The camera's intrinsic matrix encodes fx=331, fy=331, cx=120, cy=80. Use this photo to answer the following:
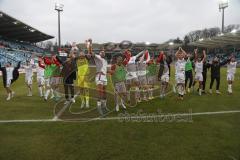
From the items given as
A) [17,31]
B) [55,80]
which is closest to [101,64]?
[55,80]

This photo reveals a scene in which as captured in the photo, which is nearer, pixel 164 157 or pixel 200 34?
pixel 164 157

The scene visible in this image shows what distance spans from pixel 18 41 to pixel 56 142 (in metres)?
69.3

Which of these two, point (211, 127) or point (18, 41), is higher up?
point (18, 41)

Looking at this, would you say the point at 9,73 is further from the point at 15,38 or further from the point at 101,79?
the point at 15,38

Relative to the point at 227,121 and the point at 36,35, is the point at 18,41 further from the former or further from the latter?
the point at 227,121

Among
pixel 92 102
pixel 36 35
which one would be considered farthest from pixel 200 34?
pixel 92 102

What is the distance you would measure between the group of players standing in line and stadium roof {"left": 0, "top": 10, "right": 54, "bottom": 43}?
34.7m

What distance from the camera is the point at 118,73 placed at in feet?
42.9

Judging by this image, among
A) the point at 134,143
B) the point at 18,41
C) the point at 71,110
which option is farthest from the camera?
the point at 18,41

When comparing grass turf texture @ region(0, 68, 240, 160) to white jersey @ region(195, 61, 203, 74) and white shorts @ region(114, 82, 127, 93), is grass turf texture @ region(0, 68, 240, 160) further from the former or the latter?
white jersey @ region(195, 61, 203, 74)

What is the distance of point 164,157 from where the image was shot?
730cm

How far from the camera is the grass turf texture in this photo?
7.54 meters

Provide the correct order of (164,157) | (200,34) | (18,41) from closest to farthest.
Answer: (164,157) → (18,41) → (200,34)

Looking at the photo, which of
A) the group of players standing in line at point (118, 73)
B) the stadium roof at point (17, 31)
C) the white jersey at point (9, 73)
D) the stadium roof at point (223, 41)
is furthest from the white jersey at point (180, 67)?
the stadium roof at point (223, 41)
